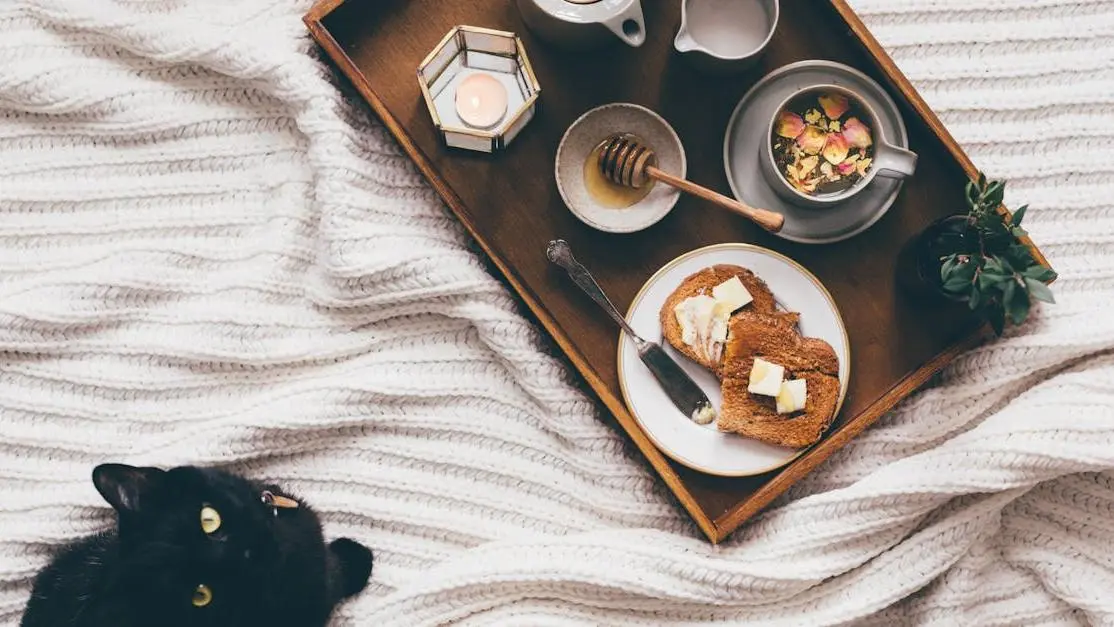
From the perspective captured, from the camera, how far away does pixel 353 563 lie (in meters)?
1.02

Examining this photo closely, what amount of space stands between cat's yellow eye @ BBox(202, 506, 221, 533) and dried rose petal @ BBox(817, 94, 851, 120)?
772mm

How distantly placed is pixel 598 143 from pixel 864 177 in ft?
0.94

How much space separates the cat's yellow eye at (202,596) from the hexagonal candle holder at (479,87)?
53cm

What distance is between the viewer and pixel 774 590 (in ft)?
3.19

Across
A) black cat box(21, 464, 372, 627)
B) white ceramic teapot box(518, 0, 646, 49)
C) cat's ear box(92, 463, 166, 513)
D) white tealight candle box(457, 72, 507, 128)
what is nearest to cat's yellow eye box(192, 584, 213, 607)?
black cat box(21, 464, 372, 627)

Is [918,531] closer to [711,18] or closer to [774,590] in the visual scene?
[774,590]

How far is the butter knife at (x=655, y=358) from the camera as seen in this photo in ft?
3.11

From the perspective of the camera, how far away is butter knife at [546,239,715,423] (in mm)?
949

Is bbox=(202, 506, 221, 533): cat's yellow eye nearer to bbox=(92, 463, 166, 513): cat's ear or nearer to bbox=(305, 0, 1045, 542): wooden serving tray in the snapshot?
bbox=(92, 463, 166, 513): cat's ear

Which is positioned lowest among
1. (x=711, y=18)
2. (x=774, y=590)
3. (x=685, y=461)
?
(x=774, y=590)

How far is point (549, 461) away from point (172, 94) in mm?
646

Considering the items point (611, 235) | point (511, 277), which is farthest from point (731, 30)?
point (511, 277)

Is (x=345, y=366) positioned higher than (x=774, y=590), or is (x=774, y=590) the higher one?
(x=345, y=366)

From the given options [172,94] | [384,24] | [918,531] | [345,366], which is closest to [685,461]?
[918,531]
